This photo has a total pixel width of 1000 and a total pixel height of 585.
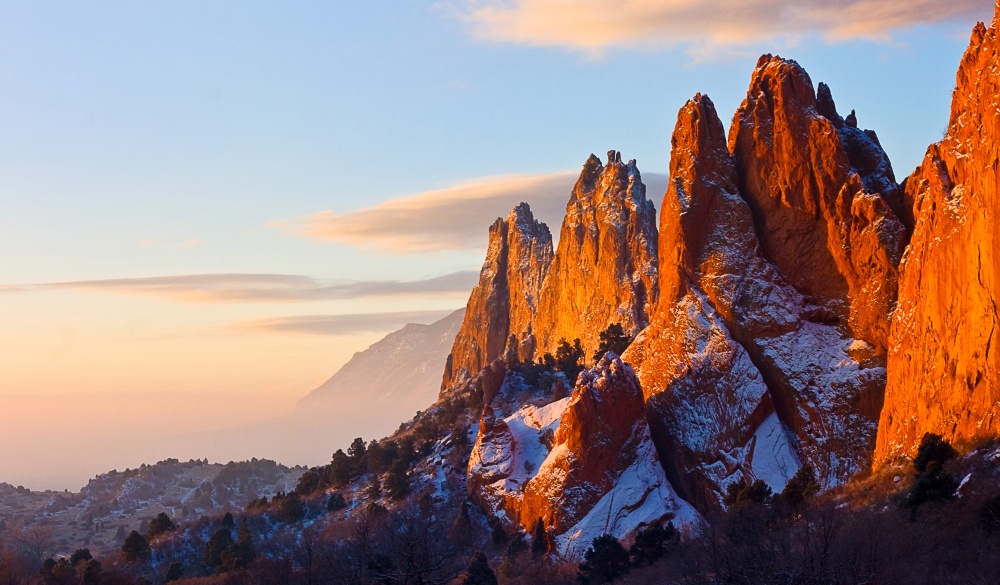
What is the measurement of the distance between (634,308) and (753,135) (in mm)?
48331

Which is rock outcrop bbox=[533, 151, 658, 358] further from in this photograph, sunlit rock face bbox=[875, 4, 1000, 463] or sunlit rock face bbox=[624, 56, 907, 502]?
sunlit rock face bbox=[875, 4, 1000, 463]

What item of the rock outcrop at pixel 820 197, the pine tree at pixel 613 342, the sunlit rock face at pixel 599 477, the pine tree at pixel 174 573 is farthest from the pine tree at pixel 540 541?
the pine tree at pixel 613 342

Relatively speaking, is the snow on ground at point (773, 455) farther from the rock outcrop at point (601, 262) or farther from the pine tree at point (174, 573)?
the rock outcrop at point (601, 262)

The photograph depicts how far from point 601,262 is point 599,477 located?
213 feet

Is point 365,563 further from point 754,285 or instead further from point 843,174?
point 843,174

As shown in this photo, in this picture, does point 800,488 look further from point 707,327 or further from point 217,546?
point 217,546

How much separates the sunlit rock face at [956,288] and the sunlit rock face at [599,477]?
1703 cm

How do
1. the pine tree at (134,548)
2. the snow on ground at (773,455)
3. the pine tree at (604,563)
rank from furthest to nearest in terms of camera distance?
the pine tree at (134,548) → the snow on ground at (773,455) → the pine tree at (604,563)

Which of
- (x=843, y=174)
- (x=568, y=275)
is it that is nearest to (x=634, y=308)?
(x=568, y=275)

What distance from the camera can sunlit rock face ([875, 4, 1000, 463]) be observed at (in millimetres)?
63000

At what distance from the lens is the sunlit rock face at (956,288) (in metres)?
63.0

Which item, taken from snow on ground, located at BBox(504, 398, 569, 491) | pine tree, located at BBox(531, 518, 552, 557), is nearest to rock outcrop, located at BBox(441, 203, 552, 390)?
snow on ground, located at BBox(504, 398, 569, 491)

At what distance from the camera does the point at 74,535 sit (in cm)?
16312

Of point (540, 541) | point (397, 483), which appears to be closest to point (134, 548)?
point (397, 483)
